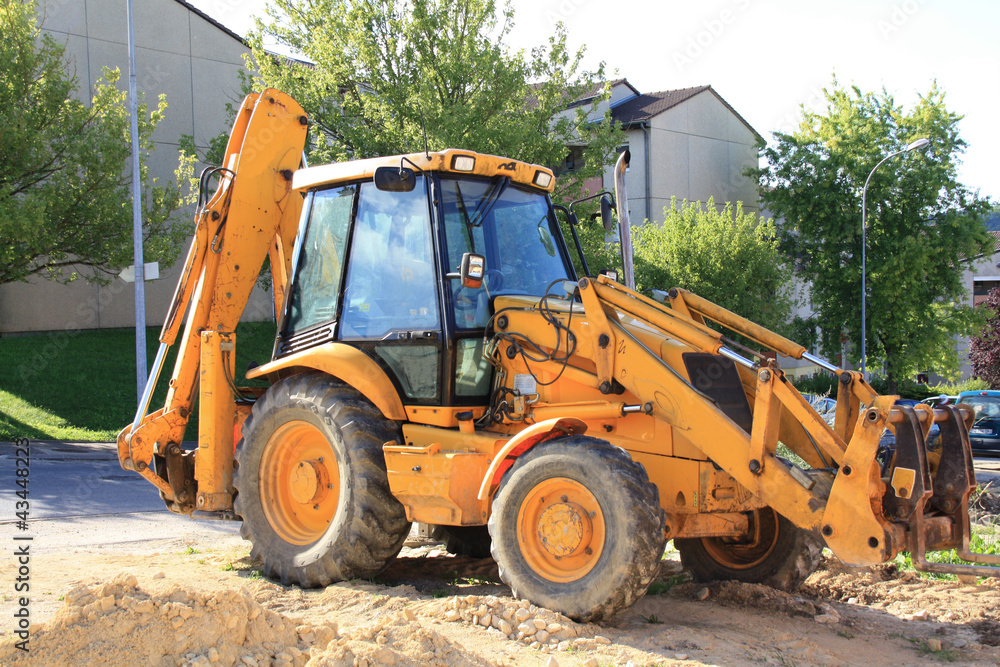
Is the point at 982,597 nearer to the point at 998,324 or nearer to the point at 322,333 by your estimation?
the point at 322,333

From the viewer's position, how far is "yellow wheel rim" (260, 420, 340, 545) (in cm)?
648

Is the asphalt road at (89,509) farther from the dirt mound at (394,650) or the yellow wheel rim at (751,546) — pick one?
the yellow wheel rim at (751,546)

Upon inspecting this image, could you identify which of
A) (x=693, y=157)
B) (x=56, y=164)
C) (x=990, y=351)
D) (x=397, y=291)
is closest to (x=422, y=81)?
(x=56, y=164)

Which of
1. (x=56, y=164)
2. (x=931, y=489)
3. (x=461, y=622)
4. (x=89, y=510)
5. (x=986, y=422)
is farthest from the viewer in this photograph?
(x=986, y=422)

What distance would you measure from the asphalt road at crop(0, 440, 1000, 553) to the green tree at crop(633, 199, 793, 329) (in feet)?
32.6

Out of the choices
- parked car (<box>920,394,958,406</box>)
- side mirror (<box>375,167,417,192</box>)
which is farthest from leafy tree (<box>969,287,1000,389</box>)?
side mirror (<box>375,167,417,192</box>)

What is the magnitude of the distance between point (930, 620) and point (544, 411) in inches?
111

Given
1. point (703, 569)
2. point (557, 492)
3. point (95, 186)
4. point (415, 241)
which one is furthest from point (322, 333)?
point (95, 186)

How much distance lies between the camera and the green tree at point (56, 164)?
17031mm

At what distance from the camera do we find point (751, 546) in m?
6.34

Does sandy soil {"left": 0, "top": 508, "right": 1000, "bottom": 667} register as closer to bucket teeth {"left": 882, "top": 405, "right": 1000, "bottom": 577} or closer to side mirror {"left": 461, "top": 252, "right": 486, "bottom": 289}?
bucket teeth {"left": 882, "top": 405, "right": 1000, "bottom": 577}

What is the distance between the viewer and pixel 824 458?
569cm

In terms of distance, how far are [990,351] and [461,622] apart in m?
38.2

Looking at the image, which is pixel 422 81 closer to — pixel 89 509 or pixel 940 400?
pixel 89 509
